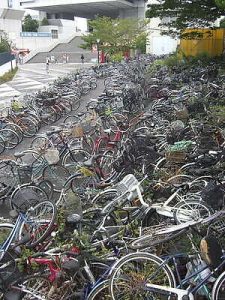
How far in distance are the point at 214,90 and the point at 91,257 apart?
8.66m

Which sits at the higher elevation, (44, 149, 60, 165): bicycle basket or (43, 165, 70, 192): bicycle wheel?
(44, 149, 60, 165): bicycle basket

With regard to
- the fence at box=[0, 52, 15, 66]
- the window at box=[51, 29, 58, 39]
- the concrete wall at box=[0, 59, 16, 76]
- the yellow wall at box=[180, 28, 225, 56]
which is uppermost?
the window at box=[51, 29, 58, 39]

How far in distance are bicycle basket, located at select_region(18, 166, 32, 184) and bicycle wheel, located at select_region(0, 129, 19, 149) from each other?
3.71 m

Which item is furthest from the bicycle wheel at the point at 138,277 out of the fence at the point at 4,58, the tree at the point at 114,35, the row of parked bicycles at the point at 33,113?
the tree at the point at 114,35

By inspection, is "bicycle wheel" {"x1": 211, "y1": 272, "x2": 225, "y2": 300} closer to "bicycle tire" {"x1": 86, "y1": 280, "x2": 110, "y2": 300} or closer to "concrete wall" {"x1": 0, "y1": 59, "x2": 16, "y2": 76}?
"bicycle tire" {"x1": 86, "y1": 280, "x2": 110, "y2": 300}

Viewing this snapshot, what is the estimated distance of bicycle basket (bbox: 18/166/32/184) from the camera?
6.34m

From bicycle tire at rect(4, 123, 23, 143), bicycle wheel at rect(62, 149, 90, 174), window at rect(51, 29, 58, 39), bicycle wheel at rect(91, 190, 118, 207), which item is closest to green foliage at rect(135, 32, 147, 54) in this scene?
window at rect(51, 29, 58, 39)

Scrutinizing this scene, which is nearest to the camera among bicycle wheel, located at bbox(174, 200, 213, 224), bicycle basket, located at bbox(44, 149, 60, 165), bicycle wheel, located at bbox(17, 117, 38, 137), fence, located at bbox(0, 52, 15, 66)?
bicycle wheel, located at bbox(174, 200, 213, 224)

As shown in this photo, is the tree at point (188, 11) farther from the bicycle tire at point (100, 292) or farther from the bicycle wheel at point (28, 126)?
the bicycle tire at point (100, 292)

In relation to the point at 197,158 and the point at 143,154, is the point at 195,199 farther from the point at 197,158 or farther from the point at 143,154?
the point at 143,154

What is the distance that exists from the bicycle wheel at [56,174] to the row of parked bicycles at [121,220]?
0.06 feet

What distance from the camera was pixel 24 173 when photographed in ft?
20.9

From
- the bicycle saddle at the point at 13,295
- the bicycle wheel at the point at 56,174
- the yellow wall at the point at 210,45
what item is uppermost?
the yellow wall at the point at 210,45

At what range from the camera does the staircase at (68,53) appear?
51662 millimetres
